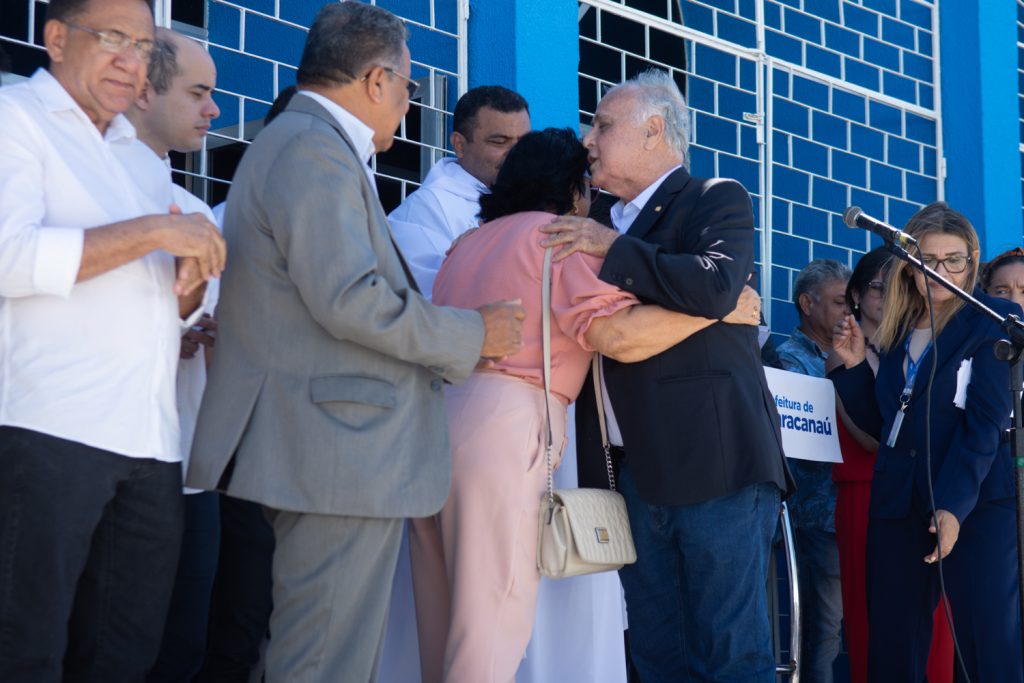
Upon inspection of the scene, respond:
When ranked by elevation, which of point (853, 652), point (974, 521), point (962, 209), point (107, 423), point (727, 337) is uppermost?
point (962, 209)

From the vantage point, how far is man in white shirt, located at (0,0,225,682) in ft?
9.35

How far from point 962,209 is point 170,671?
6066 mm

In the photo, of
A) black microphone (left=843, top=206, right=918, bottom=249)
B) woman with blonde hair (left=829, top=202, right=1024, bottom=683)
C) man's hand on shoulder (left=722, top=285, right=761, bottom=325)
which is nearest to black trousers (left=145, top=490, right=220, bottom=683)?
man's hand on shoulder (left=722, top=285, right=761, bottom=325)

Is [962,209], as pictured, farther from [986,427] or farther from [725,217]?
[725,217]

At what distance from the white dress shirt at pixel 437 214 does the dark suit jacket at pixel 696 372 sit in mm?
952

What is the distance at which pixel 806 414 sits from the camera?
5.56m

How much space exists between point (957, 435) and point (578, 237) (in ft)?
6.22

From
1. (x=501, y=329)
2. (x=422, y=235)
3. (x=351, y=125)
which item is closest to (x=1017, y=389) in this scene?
(x=501, y=329)

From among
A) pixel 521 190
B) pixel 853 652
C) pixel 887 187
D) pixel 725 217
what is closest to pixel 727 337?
pixel 725 217

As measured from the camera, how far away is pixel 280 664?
3111mm

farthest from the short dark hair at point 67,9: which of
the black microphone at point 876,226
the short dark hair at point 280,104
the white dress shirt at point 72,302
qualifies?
the black microphone at point 876,226

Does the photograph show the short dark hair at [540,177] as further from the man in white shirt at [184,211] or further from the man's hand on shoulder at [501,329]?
the man in white shirt at [184,211]

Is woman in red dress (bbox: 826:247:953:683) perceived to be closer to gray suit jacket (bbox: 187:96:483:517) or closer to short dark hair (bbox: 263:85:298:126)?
short dark hair (bbox: 263:85:298:126)

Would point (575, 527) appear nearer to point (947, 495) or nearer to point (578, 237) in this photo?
point (578, 237)
